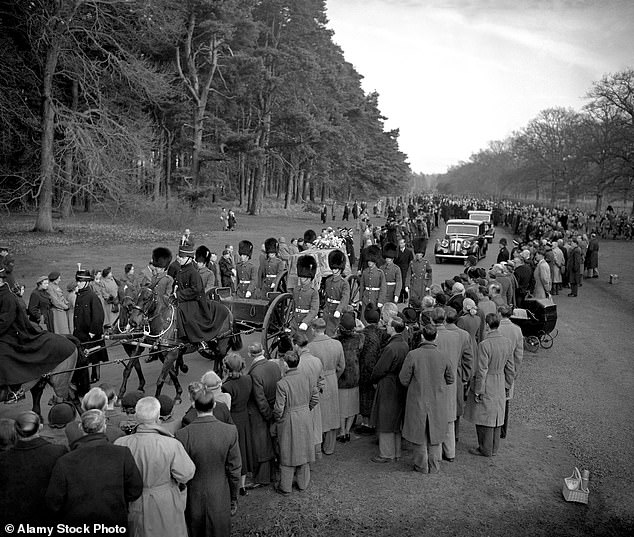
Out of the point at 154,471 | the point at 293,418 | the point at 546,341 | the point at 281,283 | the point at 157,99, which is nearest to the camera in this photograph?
the point at 154,471

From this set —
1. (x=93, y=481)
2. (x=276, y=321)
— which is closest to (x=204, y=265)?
(x=276, y=321)

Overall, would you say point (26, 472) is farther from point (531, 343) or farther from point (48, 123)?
point (48, 123)

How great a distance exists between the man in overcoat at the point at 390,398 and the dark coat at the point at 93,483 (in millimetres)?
3592

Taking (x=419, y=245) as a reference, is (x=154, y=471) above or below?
below

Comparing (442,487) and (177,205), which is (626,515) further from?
(177,205)

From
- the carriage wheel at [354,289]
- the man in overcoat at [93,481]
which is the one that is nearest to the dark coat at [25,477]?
the man in overcoat at [93,481]

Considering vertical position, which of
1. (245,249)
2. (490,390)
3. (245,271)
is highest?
(245,249)

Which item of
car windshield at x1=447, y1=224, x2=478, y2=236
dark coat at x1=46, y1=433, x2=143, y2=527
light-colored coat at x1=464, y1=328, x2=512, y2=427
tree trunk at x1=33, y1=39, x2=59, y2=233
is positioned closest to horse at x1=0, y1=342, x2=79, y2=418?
dark coat at x1=46, y1=433, x2=143, y2=527

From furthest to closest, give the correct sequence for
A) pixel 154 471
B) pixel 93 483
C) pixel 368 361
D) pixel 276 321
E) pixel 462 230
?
pixel 462 230 → pixel 276 321 → pixel 368 361 → pixel 154 471 → pixel 93 483

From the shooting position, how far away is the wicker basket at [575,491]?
19.7 ft

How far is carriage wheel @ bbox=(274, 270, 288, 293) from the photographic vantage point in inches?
438

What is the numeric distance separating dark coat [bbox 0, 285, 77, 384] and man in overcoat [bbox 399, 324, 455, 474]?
458 cm

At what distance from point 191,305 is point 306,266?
2.50 m

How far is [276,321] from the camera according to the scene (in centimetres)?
1019
